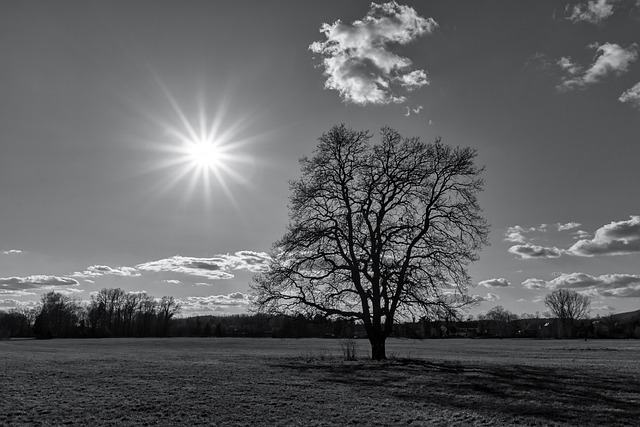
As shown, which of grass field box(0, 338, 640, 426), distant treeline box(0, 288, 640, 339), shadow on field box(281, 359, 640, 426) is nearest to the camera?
grass field box(0, 338, 640, 426)

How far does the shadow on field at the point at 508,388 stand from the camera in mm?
12602

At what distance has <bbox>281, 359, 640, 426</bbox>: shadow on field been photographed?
496 inches

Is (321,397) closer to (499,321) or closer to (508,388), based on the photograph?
(508,388)

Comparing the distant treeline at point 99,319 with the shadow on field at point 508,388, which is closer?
the shadow on field at point 508,388

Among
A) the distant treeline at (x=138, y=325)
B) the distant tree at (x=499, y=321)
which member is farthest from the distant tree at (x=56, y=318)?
the distant tree at (x=499, y=321)

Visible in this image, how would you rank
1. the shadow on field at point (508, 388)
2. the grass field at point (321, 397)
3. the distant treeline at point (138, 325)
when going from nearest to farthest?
the grass field at point (321, 397)
the shadow on field at point (508, 388)
the distant treeline at point (138, 325)

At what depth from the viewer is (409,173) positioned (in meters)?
26.4

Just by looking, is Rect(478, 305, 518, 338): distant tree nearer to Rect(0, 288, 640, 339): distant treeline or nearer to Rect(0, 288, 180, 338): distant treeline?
Rect(0, 288, 640, 339): distant treeline

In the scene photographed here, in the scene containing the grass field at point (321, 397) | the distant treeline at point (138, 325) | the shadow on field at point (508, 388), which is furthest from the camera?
the distant treeline at point (138, 325)

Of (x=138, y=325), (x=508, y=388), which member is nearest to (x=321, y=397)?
(x=508, y=388)

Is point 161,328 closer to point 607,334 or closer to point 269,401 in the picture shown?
point 607,334

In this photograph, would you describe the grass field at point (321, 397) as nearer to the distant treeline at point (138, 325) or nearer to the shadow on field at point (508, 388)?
the shadow on field at point (508, 388)

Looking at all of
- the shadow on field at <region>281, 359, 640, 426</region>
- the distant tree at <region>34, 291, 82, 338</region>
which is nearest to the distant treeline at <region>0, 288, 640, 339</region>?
the distant tree at <region>34, 291, 82, 338</region>

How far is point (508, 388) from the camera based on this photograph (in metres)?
16.1
